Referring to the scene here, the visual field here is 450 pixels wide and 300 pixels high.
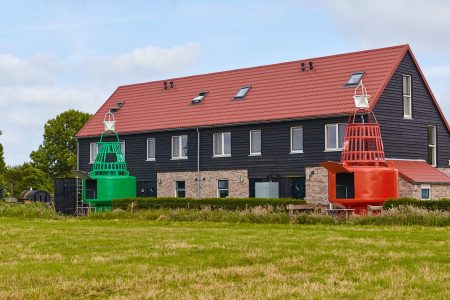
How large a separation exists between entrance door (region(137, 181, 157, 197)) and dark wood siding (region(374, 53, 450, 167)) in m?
16.5

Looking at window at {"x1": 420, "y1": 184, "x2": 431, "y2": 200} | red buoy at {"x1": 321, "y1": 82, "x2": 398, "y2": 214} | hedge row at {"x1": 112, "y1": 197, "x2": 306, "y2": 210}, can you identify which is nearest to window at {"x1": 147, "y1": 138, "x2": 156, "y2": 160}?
hedge row at {"x1": 112, "y1": 197, "x2": 306, "y2": 210}

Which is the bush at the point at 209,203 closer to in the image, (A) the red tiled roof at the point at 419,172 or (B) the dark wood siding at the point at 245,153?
(A) the red tiled roof at the point at 419,172

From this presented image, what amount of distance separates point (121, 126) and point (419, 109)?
20.1m

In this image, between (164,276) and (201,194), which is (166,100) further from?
(164,276)

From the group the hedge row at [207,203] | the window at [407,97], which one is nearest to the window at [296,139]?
the window at [407,97]

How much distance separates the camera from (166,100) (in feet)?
177

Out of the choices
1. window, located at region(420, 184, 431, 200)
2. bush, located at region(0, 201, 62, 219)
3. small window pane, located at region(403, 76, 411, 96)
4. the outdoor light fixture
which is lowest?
bush, located at region(0, 201, 62, 219)

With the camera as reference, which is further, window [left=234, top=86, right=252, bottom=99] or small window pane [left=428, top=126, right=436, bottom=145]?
window [left=234, top=86, right=252, bottom=99]

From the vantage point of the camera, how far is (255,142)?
4656 centimetres

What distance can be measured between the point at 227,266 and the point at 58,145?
7231 centimetres

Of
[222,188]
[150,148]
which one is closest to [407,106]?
[222,188]

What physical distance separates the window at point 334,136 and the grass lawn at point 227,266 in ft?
63.1

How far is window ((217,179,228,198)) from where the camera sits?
47.6 meters

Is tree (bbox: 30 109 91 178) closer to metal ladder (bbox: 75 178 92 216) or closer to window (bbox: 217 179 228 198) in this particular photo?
metal ladder (bbox: 75 178 92 216)
